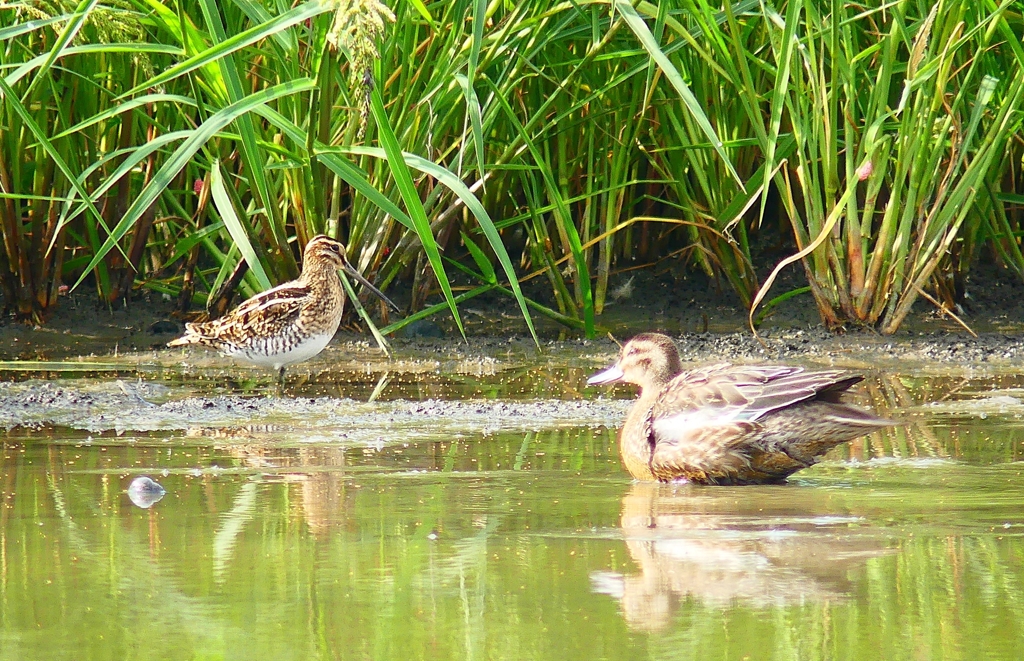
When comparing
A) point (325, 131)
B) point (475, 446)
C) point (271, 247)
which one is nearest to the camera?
point (475, 446)

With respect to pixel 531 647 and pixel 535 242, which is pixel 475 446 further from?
pixel 535 242

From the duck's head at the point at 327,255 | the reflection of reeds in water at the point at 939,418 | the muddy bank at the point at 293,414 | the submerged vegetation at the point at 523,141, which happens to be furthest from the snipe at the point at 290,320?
the reflection of reeds in water at the point at 939,418

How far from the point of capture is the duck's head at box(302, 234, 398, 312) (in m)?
6.50

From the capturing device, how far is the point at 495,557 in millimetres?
3207

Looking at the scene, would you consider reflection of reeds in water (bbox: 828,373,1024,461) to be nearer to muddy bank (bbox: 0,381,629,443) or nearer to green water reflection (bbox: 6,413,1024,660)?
green water reflection (bbox: 6,413,1024,660)

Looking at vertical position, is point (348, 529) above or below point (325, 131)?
below

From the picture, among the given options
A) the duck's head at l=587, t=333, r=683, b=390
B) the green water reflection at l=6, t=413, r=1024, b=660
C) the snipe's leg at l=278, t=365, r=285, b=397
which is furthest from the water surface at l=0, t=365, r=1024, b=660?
the snipe's leg at l=278, t=365, r=285, b=397

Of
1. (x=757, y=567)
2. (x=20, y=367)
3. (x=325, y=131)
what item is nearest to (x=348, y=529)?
(x=757, y=567)

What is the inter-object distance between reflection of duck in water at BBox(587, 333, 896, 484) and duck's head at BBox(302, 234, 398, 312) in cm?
234

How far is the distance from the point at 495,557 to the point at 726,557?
1.60 ft

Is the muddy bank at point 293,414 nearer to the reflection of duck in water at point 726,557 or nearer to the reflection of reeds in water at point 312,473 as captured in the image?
the reflection of reeds in water at point 312,473

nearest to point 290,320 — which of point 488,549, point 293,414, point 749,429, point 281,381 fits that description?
point 281,381

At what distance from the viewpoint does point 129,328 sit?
7500 mm

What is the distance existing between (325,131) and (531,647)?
3829mm
